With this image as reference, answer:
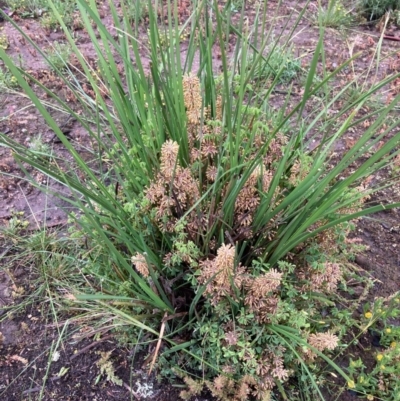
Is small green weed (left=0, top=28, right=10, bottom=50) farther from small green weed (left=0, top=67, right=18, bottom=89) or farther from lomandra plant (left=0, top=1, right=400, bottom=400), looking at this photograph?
lomandra plant (left=0, top=1, right=400, bottom=400)

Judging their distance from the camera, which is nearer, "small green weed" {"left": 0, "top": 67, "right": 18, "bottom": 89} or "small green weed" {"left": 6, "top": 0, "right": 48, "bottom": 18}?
"small green weed" {"left": 0, "top": 67, "right": 18, "bottom": 89}

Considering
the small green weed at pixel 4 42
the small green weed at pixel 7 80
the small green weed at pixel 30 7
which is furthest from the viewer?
the small green weed at pixel 30 7

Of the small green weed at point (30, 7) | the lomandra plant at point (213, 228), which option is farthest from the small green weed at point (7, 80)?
the lomandra plant at point (213, 228)

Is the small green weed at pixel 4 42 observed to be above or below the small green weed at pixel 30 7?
below

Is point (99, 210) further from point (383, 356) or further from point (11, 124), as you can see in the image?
point (11, 124)

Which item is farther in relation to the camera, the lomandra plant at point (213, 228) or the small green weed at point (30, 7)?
the small green weed at point (30, 7)

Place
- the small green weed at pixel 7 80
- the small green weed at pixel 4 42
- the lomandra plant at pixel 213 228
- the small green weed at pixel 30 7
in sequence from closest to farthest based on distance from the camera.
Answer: the lomandra plant at pixel 213 228 < the small green weed at pixel 7 80 < the small green weed at pixel 4 42 < the small green weed at pixel 30 7

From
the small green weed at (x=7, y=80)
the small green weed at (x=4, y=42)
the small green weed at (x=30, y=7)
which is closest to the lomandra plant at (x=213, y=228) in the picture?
the small green weed at (x=7, y=80)

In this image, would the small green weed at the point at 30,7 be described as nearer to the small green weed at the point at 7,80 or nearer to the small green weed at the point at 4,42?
the small green weed at the point at 4,42

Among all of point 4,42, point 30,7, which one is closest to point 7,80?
point 4,42

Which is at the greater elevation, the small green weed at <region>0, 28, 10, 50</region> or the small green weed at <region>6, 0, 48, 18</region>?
the small green weed at <region>6, 0, 48, 18</region>

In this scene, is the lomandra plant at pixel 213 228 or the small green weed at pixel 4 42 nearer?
the lomandra plant at pixel 213 228

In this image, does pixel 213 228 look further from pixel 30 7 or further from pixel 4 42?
pixel 30 7

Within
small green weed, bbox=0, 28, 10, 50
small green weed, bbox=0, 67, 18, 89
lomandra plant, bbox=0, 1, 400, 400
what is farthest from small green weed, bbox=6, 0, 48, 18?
lomandra plant, bbox=0, 1, 400, 400
